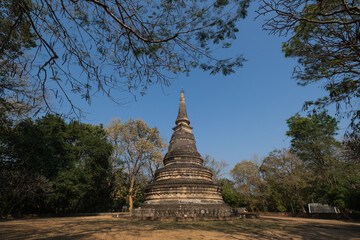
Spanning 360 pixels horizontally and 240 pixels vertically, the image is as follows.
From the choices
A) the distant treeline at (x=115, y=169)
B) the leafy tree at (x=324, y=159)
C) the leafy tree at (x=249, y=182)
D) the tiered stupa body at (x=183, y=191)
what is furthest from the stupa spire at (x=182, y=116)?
the leafy tree at (x=249, y=182)

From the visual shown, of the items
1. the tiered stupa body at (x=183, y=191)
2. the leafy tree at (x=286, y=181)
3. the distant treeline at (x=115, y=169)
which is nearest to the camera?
the tiered stupa body at (x=183, y=191)

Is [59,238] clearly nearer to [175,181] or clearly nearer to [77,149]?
[175,181]

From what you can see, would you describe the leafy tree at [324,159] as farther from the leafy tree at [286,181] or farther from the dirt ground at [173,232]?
the dirt ground at [173,232]

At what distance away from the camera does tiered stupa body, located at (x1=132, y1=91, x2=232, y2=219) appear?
1357cm

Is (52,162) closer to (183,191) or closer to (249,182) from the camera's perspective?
(183,191)

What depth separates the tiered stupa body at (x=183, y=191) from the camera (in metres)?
13.6

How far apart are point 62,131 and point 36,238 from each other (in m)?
19.1

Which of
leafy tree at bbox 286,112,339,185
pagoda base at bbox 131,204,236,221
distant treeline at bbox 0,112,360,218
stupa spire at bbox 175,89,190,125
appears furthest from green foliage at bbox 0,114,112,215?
leafy tree at bbox 286,112,339,185

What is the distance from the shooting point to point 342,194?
16.3 meters

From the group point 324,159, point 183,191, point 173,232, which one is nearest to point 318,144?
point 324,159

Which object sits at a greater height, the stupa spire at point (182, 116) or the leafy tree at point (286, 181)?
the stupa spire at point (182, 116)

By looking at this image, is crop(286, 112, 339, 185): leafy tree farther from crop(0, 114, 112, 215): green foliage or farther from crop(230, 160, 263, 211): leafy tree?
crop(0, 114, 112, 215): green foliage

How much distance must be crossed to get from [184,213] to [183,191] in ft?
8.20

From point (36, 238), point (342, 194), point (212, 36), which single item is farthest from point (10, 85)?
point (342, 194)
